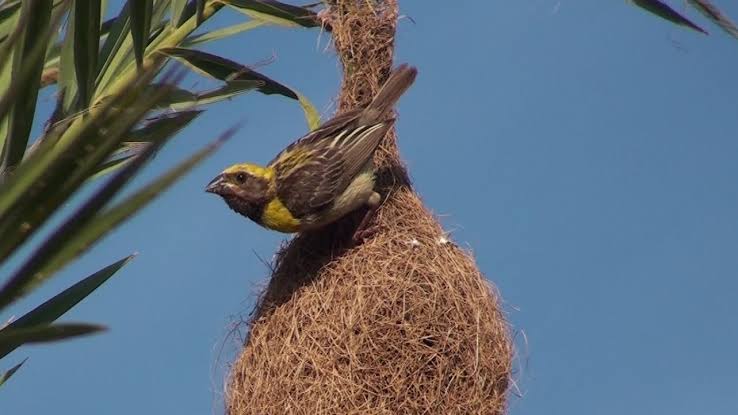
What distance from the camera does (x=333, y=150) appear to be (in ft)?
12.9

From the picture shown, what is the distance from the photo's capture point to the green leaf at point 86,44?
1570mm

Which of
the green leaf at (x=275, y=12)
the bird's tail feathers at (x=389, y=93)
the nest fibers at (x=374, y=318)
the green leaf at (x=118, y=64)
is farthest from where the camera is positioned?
the bird's tail feathers at (x=389, y=93)

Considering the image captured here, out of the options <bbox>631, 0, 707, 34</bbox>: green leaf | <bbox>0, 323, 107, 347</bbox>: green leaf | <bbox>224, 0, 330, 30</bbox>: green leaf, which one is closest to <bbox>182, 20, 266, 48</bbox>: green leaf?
<bbox>224, 0, 330, 30</bbox>: green leaf

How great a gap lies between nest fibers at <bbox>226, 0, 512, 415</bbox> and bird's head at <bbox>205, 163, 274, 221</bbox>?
0.85 feet

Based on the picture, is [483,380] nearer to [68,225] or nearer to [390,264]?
[390,264]

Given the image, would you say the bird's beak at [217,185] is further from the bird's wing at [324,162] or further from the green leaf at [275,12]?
the green leaf at [275,12]

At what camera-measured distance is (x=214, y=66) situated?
279 cm

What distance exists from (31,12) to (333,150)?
3.04 metres

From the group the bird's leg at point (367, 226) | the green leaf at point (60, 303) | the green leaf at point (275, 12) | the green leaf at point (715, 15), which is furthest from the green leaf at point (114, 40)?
the bird's leg at point (367, 226)

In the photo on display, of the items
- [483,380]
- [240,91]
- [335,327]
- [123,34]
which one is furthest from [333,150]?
[123,34]

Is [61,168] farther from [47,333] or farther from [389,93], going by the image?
[389,93]

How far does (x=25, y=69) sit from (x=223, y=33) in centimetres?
238

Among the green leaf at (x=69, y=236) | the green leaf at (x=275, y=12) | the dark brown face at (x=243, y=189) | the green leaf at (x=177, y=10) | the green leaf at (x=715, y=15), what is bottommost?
the dark brown face at (x=243, y=189)

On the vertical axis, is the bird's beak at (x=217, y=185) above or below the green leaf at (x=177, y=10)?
below
